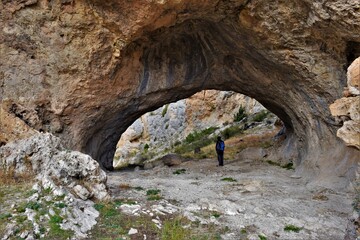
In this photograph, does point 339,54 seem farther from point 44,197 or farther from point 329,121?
point 44,197

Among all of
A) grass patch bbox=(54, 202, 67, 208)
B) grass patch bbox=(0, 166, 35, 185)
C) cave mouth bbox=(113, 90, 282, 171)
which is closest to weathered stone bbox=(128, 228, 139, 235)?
grass patch bbox=(54, 202, 67, 208)

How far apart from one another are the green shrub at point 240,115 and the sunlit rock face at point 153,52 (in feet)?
77.5

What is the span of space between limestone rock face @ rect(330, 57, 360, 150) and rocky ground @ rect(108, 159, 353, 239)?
2814 millimetres

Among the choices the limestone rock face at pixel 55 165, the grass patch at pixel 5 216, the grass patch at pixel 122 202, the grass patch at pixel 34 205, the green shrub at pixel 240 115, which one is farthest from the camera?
the green shrub at pixel 240 115

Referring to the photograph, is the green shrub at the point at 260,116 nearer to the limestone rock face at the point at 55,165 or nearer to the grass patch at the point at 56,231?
the limestone rock face at the point at 55,165

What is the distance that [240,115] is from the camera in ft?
142

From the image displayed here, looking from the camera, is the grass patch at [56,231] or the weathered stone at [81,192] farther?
the weathered stone at [81,192]

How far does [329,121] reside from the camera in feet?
51.1

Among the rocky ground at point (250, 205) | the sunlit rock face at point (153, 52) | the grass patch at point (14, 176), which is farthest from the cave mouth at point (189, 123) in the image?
the grass patch at point (14, 176)

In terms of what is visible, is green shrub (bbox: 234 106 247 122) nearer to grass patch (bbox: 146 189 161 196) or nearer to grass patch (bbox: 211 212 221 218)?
grass patch (bbox: 146 189 161 196)

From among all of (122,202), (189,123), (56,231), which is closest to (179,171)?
(122,202)

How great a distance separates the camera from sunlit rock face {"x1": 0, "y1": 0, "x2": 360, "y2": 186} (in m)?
14.4

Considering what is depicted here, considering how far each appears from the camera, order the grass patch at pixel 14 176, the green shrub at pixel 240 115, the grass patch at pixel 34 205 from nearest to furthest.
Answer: the grass patch at pixel 34 205 < the grass patch at pixel 14 176 < the green shrub at pixel 240 115

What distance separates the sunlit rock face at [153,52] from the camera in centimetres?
1440
